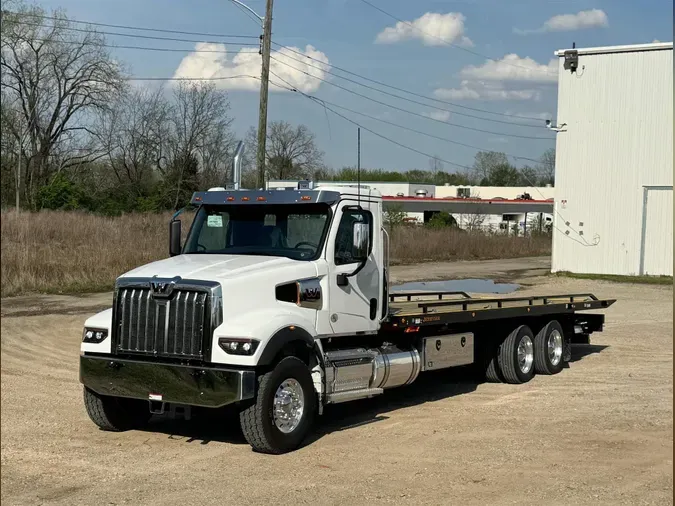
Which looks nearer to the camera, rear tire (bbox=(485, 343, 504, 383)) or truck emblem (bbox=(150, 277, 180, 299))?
truck emblem (bbox=(150, 277, 180, 299))

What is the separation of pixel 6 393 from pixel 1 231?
9.12 m

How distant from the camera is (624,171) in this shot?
3403 centimetres

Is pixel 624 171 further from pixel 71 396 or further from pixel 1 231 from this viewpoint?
pixel 1 231

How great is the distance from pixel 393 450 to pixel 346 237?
2.31 m

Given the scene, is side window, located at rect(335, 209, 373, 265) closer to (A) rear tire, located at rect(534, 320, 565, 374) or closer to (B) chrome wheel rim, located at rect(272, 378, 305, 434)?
(B) chrome wheel rim, located at rect(272, 378, 305, 434)

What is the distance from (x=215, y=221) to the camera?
31.4 ft

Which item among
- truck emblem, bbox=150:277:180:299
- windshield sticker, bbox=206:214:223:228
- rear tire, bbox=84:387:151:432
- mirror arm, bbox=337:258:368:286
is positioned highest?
windshield sticker, bbox=206:214:223:228

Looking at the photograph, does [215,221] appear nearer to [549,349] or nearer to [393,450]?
[393,450]

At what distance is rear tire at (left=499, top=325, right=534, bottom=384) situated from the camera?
12.5 m

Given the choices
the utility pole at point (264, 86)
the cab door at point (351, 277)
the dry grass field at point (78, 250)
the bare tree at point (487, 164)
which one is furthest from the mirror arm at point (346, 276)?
the bare tree at point (487, 164)

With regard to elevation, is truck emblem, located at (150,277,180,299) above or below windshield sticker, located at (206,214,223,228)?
below

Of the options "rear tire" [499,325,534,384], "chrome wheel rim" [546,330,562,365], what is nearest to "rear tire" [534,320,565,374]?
"chrome wheel rim" [546,330,562,365]

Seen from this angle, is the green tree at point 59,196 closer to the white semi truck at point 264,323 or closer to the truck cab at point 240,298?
the white semi truck at point 264,323

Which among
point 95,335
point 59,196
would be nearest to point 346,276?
point 95,335
